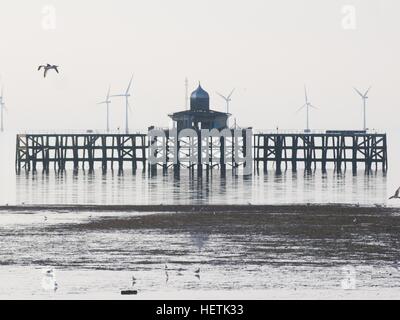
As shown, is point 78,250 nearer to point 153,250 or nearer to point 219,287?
point 153,250

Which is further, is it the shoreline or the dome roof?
the dome roof

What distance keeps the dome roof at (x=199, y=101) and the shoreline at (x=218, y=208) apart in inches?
2755

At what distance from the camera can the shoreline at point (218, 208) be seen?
74312 millimetres

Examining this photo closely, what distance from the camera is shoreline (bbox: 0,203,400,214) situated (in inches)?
2926

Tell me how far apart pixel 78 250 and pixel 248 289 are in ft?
38.9

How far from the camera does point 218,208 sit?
3044 inches

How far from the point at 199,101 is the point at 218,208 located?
74.5 metres

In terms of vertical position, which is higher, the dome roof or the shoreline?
the dome roof

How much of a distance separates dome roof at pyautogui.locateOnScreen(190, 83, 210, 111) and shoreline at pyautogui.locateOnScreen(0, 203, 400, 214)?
230 ft

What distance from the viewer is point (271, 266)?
151 ft

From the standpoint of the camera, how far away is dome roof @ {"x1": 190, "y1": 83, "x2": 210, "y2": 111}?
496 feet

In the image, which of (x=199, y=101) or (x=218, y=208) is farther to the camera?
(x=199, y=101)
